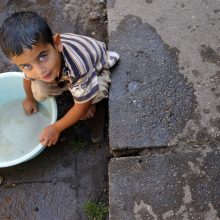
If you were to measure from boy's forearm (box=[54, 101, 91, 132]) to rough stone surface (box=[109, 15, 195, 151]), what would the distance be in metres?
0.15

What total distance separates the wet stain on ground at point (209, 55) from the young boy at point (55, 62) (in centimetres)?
49

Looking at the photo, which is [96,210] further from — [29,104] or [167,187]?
[29,104]

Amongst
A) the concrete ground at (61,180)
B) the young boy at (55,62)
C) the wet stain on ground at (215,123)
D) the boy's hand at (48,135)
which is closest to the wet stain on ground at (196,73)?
the wet stain on ground at (215,123)

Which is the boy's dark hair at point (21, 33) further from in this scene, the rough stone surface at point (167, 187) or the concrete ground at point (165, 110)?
the rough stone surface at point (167, 187)

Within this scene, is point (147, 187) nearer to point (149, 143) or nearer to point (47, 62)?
point (149, 143)

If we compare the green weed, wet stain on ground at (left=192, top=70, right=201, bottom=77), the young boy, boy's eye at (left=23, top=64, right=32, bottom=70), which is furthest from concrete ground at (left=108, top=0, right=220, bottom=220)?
boy's eye at (left=23, top=64, right=32, bottom=70)

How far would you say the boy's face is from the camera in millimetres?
2070

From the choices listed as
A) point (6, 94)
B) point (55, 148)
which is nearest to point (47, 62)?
point (55, 148)

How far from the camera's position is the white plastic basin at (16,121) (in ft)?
9.29

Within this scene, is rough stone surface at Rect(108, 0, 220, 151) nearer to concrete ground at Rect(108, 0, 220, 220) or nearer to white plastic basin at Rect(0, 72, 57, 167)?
concrete ground at Rect(108, 0, 220, 220)

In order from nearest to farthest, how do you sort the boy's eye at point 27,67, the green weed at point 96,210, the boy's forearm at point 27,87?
the boy's eye at point 27,67
the green weed at point 96,210
the boy's forearm at point 27,87

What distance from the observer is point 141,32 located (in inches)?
107

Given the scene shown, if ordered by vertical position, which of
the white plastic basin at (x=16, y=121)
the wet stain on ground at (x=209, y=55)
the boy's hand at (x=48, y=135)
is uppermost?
the wet stain on ground at (x=209, y=55)

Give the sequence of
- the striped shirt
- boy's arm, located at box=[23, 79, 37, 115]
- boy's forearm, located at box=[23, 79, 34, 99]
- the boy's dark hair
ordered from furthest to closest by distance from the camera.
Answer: boy's arm, located at box=[23, 79, 37, 115] → boy's forearm, located at box=[23, 79, 34, 99] → the striped shirt → the boy's dark hair
